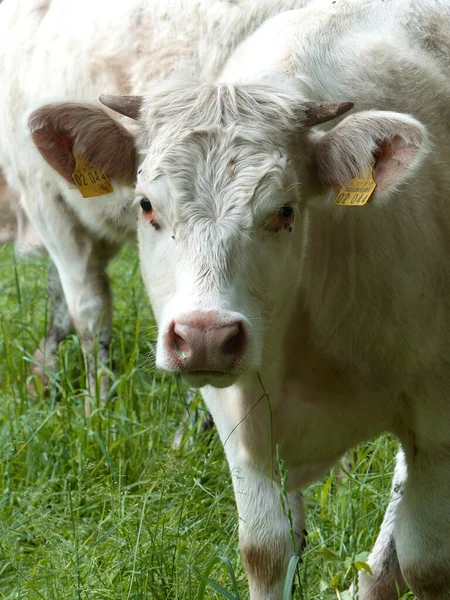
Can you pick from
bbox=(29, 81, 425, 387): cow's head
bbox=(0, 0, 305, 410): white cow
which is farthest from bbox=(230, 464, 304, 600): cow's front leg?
bbox=(0, 0, 305, 410): white cow

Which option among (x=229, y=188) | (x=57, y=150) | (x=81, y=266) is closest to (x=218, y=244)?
(x=229, y=188)

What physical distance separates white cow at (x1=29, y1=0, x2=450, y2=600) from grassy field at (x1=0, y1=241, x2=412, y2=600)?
0.22 meters

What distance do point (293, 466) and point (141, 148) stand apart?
1.09 meters

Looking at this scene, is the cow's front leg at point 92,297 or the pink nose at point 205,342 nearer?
the pink nose at point 205,342

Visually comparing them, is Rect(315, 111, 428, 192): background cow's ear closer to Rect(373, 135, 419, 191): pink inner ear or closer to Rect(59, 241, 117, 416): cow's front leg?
Rect(373, 135, 419, 191): pink inner ear

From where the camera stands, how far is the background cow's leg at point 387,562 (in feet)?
12.6

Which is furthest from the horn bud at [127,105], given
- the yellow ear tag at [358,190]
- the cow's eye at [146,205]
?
the yellow ear tag at [358,190]

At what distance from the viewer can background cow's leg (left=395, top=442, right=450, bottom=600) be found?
11.0ft

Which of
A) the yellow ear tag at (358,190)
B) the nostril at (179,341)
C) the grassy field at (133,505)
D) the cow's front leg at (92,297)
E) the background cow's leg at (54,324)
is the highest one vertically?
the yellow ear tag at (358,190)

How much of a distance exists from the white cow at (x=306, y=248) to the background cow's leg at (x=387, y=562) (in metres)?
0.06

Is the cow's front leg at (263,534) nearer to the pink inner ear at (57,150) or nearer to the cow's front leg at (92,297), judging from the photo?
the pink inner ear at (57,150)

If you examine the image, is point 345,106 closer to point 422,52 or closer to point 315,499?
point 422,52

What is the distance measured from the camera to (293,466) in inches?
136

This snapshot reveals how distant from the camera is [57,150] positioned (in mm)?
3154
